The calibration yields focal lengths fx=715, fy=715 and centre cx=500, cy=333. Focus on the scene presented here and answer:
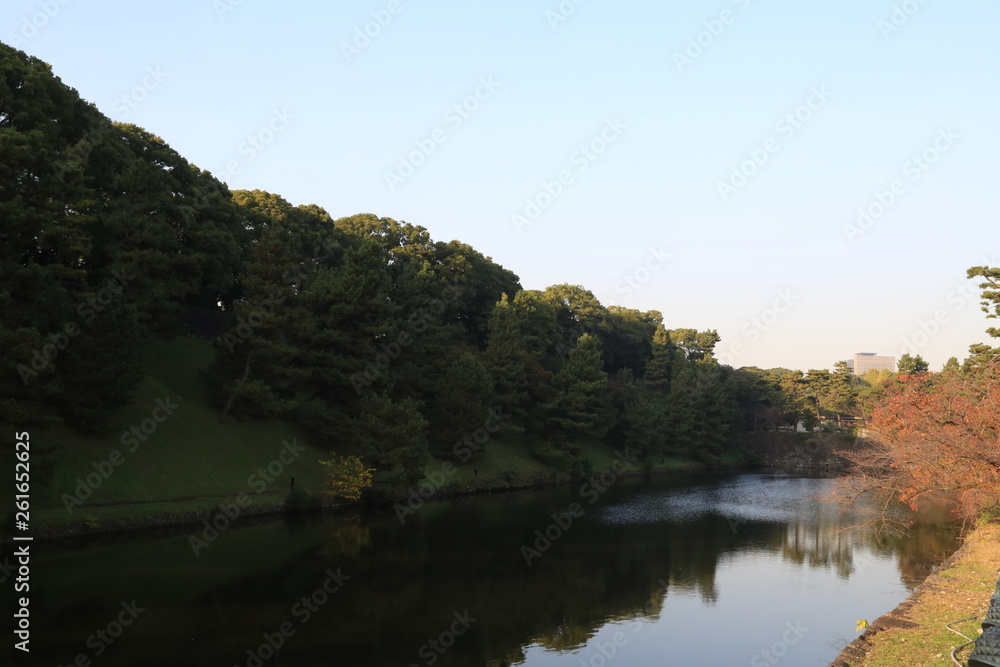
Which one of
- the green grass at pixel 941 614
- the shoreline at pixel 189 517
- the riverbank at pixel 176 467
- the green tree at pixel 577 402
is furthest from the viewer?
the green tree at pixel 577 402

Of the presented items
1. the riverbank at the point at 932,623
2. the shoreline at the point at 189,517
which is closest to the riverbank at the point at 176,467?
the shoreline at the point at 189,517

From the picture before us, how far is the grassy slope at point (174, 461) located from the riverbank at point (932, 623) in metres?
21.5

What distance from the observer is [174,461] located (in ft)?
90.7

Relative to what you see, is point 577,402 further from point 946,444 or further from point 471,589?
point 946,444

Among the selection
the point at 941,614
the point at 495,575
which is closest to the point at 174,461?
the point at 495,575

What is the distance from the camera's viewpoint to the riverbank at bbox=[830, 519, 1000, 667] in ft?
39.9

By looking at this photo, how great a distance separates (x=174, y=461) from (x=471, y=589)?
1458 cm

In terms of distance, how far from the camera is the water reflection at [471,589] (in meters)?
14.4

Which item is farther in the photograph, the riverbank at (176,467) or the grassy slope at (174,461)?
the grassy slope at (174,461)

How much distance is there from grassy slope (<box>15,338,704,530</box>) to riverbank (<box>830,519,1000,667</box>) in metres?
21.5

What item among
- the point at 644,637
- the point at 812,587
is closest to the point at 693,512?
the point at 812,587

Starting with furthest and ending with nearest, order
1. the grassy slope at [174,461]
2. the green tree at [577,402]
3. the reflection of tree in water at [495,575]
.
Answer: the green tree at [577,402], the grassy slope at [174,461], the reflection of tree in water at [495,575]

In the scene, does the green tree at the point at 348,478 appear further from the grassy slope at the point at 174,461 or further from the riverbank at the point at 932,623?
the riverbank at the point at 932,623

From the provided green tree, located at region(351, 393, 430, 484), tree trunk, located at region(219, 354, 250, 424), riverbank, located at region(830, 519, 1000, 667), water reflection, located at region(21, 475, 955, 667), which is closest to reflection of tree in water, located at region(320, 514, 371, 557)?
water reflection, located at region(21, 475, 955, 667)
